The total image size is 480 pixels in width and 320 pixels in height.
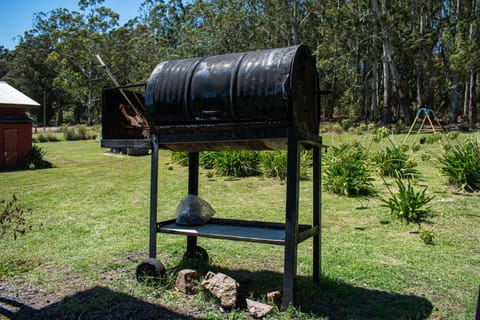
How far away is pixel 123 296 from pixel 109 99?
2250mm

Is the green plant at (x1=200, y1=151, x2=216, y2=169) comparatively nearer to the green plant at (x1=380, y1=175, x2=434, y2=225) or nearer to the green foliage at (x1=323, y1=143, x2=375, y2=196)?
the green foliage at (x1=323, y1=143, x2=375, y2=196)

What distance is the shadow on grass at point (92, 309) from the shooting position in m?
4.24

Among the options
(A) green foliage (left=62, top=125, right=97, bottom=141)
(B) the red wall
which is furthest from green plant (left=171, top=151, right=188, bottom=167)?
(A) green foliage (left=62, top=125, right=97, bottom=141)

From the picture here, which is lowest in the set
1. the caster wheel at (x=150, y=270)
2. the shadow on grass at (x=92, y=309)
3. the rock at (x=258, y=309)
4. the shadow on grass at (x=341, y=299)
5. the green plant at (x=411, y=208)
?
the shadow on grass at (x=92, y=309)

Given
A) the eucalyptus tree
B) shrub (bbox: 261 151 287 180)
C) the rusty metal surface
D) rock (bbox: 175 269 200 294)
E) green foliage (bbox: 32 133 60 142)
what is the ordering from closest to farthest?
rock (bbox: 175 269 200 294), the rusty metal surface, shrub (bbox: 261 151 287 180), green foliage (bbox: 32 133 60 142), the eucalyptus tree

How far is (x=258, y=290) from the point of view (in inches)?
187

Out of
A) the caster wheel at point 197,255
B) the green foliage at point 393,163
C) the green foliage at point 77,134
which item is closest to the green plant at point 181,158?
the green foliage at point 393,163

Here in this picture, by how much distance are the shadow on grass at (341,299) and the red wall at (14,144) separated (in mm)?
14914

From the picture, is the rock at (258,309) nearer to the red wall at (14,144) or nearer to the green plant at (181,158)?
the green plant at (181,158)

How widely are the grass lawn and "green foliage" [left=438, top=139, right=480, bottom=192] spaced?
233mm

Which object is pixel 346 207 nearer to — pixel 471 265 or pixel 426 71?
pixel 471 265

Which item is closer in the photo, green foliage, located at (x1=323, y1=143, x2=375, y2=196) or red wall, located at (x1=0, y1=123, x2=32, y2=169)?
green foliage, located at (x1=323, y1=143, x2=375, y2=196)

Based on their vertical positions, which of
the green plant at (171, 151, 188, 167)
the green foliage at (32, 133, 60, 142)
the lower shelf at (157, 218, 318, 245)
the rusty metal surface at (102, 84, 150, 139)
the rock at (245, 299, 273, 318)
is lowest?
the rock at (245, 299, 273, 318)

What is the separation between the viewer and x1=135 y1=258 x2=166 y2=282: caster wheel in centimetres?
490
